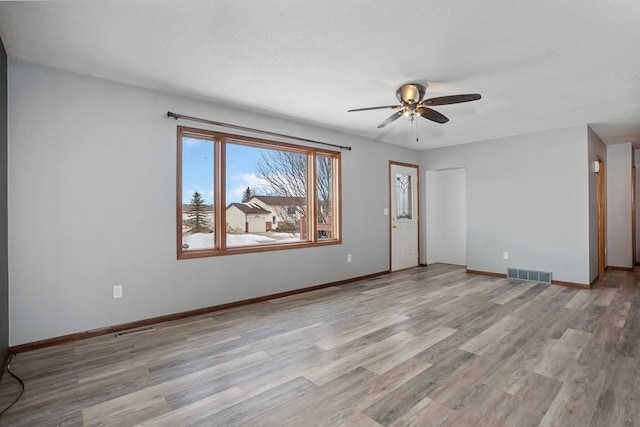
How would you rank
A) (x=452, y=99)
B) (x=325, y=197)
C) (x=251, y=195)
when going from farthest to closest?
(x=325, y=197) → (x=251, y=195) → (x=452, y=99)

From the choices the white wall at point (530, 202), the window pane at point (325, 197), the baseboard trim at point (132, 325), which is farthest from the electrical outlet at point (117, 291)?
the white wall at point (530, 202)

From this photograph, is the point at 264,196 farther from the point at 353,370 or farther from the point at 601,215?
the point at 601,215

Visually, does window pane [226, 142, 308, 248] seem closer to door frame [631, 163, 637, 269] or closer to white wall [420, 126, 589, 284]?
white wall [420, 126, 589, 284]

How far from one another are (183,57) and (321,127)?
8.25 ft

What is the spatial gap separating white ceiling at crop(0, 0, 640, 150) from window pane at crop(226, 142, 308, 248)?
72 cm

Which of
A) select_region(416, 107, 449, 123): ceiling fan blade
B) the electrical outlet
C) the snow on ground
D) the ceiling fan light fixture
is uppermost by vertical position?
the ceiling fan light fixture

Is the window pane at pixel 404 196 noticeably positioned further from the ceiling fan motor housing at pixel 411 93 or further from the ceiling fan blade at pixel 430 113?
the ceiling fan motor housing at pixel 411 93

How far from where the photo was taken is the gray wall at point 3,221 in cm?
239

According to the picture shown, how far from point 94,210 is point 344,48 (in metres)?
2.67

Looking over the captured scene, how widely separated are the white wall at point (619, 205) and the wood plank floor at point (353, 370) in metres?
3.06

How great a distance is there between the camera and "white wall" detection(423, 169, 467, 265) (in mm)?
6754

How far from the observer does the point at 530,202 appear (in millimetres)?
5250

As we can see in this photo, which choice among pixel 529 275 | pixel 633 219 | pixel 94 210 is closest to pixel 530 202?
pixel 529 275

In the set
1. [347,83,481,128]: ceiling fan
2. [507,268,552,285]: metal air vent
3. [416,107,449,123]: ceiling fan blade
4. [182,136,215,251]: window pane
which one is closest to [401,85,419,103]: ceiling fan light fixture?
[347,83,481,128]: ceiling fan
